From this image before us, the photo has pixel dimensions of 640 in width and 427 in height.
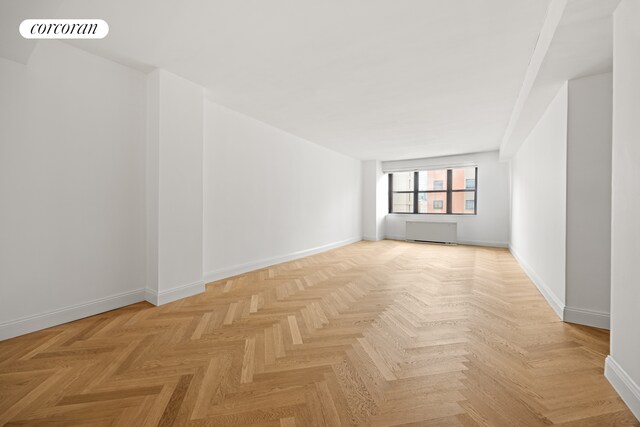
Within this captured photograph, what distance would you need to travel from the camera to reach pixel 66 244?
228 centimetres

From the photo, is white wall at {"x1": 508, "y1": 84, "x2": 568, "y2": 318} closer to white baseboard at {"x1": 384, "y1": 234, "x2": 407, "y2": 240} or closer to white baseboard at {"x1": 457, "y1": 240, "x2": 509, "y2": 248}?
white baseboard at {"x1": 457, "y1": 240, "x2": 509, "y2": 248}

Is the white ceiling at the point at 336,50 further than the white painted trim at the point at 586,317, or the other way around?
the white painted trim at the point at 586,317

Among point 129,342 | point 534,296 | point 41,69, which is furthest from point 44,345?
point 534,296

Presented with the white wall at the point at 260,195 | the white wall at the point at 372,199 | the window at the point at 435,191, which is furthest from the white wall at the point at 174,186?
the window at the point at 435,191

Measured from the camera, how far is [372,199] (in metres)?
7.52

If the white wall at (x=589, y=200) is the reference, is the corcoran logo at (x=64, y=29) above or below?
above

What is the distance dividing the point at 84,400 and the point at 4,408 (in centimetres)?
35

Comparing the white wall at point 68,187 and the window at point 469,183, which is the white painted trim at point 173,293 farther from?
the window at point 469,183

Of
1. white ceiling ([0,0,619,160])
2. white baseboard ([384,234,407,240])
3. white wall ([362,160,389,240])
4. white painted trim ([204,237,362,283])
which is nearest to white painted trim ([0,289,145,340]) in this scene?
white painted trim ([204,237,362,283])

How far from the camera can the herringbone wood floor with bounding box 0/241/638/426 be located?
1.28 m

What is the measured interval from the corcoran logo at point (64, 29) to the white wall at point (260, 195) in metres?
1.39

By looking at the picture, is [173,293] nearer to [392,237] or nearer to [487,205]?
[392,237]

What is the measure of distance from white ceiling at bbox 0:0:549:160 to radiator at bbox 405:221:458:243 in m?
3.46

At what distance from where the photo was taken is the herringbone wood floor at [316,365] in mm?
1282
